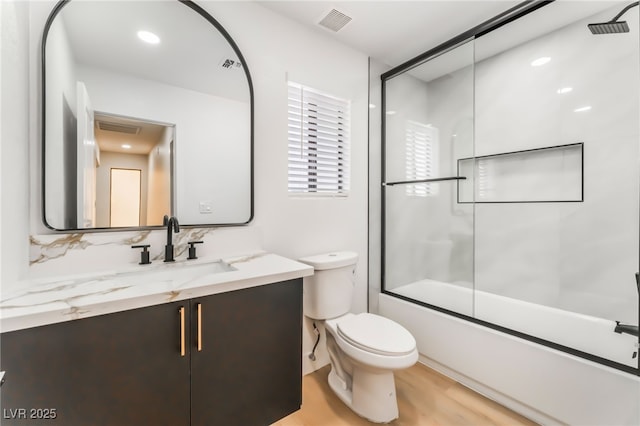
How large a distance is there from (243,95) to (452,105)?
5.05 feet

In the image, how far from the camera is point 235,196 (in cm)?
162

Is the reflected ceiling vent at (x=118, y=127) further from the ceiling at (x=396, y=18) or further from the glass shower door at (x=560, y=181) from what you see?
the glass shower door at (x=560, y=181)

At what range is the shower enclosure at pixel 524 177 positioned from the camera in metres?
1.74

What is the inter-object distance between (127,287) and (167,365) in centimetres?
33

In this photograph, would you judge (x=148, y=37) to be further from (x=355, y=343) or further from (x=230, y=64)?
(x=355, y=343)

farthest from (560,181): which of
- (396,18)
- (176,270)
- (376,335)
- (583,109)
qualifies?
(176,270)

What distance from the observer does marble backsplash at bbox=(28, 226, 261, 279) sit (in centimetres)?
116

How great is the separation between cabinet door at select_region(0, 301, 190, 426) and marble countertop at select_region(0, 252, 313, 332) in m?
0.04

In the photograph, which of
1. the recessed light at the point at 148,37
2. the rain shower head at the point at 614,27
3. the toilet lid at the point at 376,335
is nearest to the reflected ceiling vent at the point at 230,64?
the recessed light at the point at 148,37

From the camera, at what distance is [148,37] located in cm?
138

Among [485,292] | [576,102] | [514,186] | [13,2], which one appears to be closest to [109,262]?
[13,2]

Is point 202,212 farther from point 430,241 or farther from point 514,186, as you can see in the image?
point 514,186

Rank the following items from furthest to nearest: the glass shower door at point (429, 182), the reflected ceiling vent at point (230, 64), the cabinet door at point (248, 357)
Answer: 1. the glass shower door at point (429, 182)
2. the reflected ceiling vent at point (230, 64)
3. the cabinet door at point (248, 357)

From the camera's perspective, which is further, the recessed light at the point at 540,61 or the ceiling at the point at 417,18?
the recessed light at the point at 540,61
